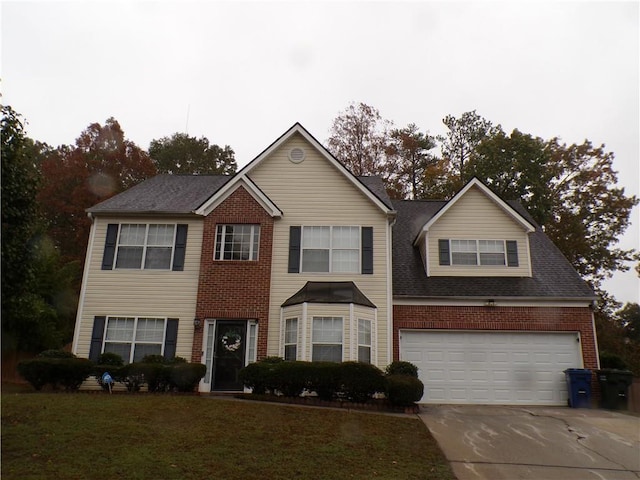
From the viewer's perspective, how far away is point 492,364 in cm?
1539

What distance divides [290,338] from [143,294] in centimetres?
491

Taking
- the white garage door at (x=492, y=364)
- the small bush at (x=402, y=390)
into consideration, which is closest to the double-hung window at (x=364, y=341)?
the white garage door at (x=492, y=364)

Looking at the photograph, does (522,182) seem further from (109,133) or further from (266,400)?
(109,133)

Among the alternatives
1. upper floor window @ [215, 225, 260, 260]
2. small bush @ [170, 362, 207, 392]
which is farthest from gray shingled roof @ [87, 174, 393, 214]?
small bush @ [170, 362, 207, 392]

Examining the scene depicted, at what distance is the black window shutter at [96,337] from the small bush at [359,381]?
7.65 m

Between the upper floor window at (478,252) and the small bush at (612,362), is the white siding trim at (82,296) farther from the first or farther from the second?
the small bush at (612,362)

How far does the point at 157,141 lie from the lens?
41.3m

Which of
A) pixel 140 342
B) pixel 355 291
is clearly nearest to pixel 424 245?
pixel 355 291

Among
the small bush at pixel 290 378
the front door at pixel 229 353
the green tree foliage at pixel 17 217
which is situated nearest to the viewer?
the green tree foliage at pixel 17 217

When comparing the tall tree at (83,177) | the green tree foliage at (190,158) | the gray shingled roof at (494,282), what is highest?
the green tree foliage at (190,158)

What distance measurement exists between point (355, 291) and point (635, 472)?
839cm

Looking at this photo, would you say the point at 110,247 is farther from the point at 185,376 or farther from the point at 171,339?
the point at 185,376

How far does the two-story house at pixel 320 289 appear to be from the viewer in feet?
49.7

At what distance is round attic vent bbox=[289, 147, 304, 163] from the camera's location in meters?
17.1
